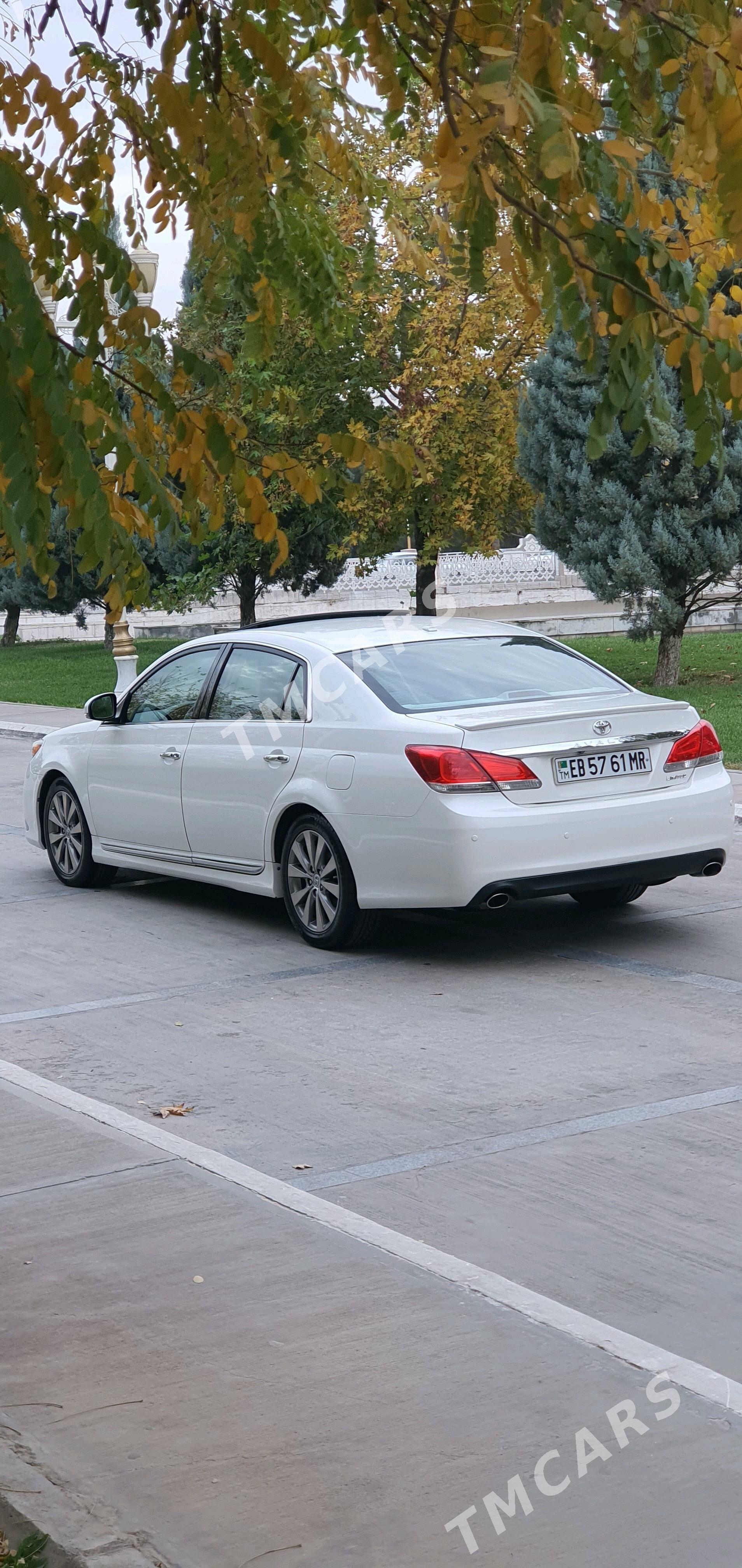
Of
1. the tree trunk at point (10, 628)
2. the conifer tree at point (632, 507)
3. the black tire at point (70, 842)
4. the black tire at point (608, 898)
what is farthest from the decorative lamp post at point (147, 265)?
the tree trunk at point (10, 628)

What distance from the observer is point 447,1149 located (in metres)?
5.78

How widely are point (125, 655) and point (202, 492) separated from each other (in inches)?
809

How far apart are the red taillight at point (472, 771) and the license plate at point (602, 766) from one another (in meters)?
0.15

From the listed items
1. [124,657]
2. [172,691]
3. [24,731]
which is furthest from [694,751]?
[124,657]

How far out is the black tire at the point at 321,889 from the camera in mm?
8617

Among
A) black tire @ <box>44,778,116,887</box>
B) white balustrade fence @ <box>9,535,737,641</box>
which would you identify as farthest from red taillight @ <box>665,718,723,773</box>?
white balustrade fence @ <box>9,535,737,641</box>

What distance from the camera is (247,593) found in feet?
124

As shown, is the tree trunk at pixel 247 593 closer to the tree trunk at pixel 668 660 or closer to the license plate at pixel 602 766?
the tree trunk at pixel 668 660

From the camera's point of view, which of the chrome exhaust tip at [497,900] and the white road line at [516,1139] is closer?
the white road line at [516,1139]

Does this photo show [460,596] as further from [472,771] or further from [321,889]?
[472,771]

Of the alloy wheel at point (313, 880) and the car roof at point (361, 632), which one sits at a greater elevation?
the car roof at point (361, 632)

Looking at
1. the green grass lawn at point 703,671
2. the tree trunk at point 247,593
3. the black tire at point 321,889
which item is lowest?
the black tire at point 321,889

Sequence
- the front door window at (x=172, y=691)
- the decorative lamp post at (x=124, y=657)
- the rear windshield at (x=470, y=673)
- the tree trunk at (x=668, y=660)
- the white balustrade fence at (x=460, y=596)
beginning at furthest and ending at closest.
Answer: the white balustrade fence at (x=460, y=596)
the decorative lamp post at (x=124, y=657)
the tree trunk at (x=668, y=660)
the front door window at (x=172, y=691)
the rear windshield at (x=470, y=673)

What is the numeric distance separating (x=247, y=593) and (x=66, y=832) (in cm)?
2687
